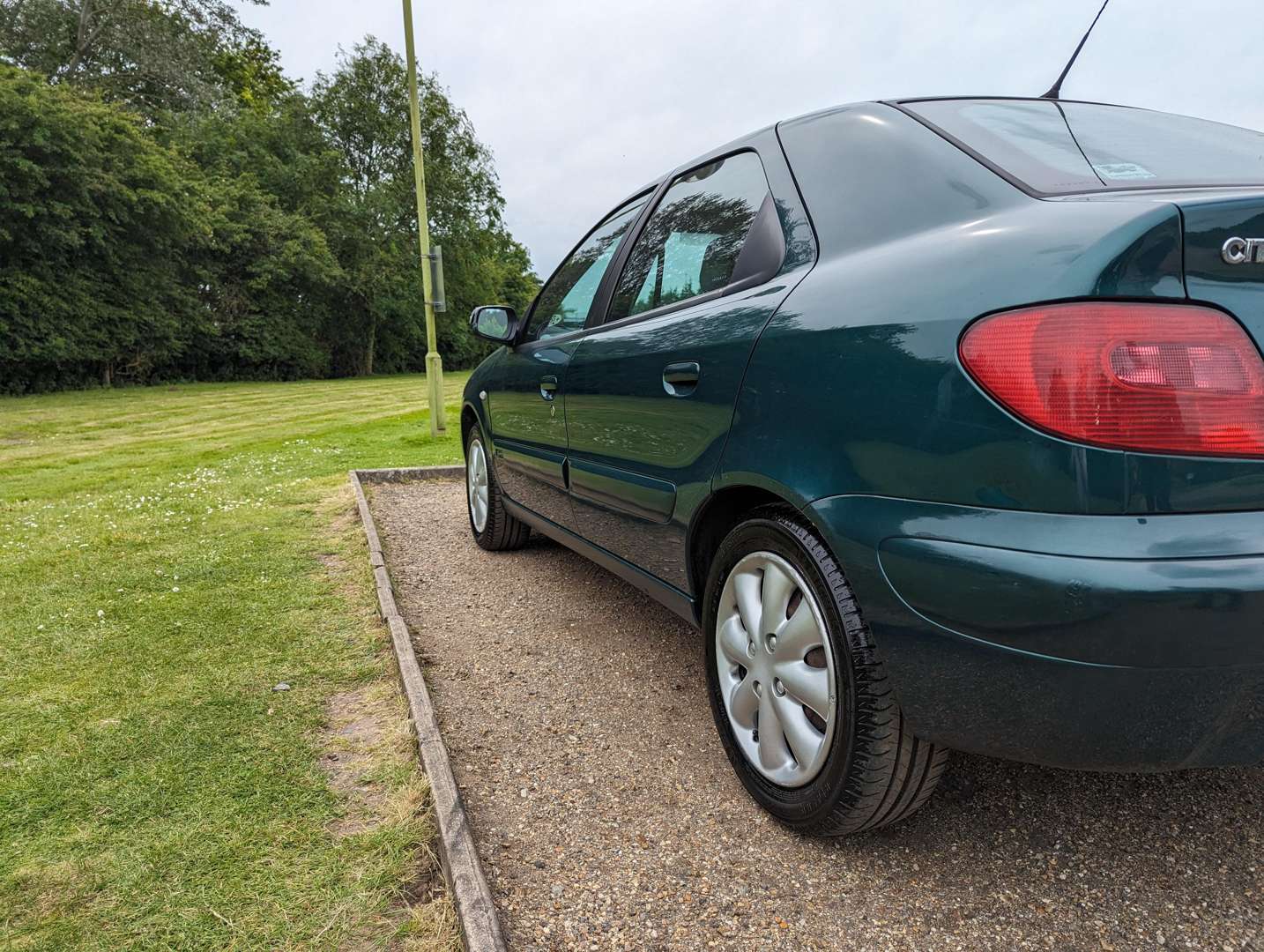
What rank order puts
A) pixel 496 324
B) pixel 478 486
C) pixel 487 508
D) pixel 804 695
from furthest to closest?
pixel 478 486, pixel 487 508, pixel 496 324, pixel 804 695

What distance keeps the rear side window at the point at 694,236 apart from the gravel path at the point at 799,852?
1.36 meters

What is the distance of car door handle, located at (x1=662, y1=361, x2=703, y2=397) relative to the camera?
2109 mm

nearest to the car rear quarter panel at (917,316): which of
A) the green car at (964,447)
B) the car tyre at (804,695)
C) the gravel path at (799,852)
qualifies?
the green car at (964,447)

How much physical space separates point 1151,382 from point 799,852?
49.6 inches

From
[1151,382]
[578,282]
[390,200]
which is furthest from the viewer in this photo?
[390,200]

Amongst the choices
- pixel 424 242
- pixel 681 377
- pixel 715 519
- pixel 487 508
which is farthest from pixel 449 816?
pixel 424 242

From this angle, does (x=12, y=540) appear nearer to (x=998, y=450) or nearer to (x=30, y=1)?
(x=998, y=450)

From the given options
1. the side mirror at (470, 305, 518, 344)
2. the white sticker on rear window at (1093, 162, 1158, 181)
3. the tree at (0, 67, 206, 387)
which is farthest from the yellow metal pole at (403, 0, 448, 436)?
the tree at (0, 67, 206, 387)

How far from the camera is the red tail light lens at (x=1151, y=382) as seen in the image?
1251 millimetres

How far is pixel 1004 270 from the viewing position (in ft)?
4.54

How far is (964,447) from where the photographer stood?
1.38 metres

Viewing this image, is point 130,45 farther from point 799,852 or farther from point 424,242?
point 799,852

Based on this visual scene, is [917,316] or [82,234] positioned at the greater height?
[82,234]

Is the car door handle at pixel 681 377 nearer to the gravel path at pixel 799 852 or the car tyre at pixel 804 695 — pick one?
the car tyre at pixel 804 695
